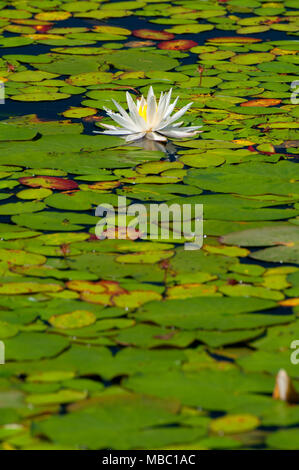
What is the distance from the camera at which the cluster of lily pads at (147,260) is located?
2471 millimetres

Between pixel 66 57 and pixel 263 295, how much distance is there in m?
3.50

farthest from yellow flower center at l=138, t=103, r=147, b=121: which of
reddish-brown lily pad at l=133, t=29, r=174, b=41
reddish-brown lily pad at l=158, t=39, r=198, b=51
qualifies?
reddish-brown lily pad at l=133, t=29, r=174, b=41

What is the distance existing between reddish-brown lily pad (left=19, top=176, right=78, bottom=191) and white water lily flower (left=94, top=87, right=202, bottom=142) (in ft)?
2.12

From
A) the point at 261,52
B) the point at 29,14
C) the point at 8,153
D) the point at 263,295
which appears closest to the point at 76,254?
the point at 263,295

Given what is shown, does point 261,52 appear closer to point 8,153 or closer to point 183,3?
point 183,3

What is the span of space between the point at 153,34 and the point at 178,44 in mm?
307

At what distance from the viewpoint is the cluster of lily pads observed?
8.11 ft

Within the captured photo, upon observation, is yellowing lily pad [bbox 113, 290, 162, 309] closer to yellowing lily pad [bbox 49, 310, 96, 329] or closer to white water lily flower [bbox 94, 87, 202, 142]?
yellowing lily pad [bbox 49, 310, 96, 329]

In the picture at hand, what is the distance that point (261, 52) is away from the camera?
6262 mm

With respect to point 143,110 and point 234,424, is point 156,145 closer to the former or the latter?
point 143,110

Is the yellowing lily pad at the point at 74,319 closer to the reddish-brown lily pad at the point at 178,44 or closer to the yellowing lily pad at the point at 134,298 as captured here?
the yellowing lily pad at the point at 134,298

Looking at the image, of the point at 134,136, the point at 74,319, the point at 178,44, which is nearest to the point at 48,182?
the point at 134,136

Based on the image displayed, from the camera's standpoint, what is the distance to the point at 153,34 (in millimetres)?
6633

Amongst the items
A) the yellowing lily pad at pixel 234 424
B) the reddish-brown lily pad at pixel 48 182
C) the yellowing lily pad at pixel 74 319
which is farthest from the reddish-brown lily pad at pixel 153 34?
the yellowing lily pad at pixel 234 424
